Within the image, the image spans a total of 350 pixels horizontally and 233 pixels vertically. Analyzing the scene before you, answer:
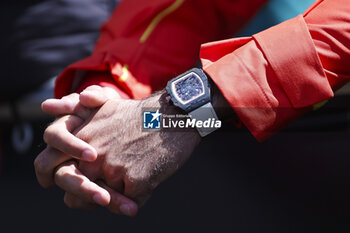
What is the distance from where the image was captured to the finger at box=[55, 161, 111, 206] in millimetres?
834

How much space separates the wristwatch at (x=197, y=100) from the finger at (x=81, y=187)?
282 millimetres

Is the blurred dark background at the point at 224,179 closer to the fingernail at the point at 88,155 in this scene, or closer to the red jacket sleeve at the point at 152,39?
the red jacket sleeve at the point at 152,39

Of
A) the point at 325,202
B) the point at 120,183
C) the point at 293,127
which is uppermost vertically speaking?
the point at 120,183

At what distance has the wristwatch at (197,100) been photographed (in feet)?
2.75

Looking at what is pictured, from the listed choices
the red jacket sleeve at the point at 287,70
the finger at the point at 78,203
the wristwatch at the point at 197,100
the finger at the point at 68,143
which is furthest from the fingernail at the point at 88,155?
the red jacket sleeve at the point at 287,70

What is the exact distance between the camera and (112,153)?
872mm

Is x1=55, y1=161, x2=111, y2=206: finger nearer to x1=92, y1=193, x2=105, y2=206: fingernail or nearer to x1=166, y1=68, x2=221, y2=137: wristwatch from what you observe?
x1=92, y1=193, x2=105, y2=206: fingernail

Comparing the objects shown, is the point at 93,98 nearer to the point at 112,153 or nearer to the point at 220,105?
the point at 112,153

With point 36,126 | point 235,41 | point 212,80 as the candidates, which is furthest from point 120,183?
point 36,126

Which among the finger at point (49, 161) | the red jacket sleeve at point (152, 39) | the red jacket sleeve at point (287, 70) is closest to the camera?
the red jacket sleeve at point (287, 70)

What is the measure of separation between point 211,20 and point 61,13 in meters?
0.54

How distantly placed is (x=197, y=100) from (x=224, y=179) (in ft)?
1.66

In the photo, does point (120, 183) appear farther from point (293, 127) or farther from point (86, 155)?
point (293, 127)

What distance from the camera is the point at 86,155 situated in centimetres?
85
